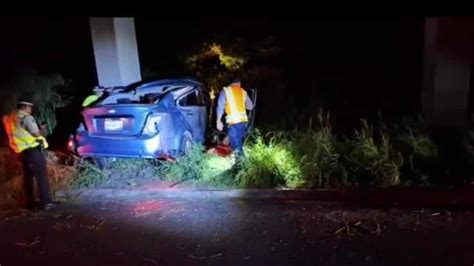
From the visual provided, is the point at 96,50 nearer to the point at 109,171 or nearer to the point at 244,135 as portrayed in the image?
the point at 109,171

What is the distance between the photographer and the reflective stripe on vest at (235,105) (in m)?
8.76

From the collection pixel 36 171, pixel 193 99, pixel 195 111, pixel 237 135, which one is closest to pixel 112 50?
pixel 193 99

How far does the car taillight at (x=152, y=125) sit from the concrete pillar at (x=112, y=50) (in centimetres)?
230

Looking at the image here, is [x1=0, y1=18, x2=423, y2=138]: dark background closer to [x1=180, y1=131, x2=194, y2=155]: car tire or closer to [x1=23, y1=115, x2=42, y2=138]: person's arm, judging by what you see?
[x1=180, y1=131, x2=194, y2=155]: car tire

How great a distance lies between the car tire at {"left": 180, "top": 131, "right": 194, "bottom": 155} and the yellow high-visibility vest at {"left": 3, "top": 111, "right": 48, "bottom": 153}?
2336 mm

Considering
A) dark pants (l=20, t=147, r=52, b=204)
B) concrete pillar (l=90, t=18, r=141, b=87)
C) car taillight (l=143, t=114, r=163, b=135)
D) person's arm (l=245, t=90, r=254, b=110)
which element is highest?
concrete pillar (l=90, t=18, r=141, b=87)

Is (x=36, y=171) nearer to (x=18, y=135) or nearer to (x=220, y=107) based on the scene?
(x=18, y=135)

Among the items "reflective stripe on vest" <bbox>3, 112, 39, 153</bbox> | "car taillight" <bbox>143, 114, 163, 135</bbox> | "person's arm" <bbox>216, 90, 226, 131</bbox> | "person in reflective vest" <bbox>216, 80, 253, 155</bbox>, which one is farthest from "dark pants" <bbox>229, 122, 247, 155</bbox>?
"reflective stripe on vest" <bbox>3, 112, 39, 153</bbox>

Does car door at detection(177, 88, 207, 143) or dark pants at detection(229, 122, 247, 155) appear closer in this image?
dark pants at detection(229, 122, 247, 155)

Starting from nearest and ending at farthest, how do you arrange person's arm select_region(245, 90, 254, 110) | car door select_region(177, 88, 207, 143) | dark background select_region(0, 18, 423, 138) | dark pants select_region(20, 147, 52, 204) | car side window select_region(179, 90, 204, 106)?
dark pants select_region(20, 147, 52, 204)
person's arm select_region(245, 90, 254, 110)
car door select_region(177, 88, 207, 143)
car side window select_region(179, 90, 204, 106)
dark background select_region(0, 18, 423, 138)

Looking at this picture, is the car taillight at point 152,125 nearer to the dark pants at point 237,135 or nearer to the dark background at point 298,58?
the dark pants at point 237,135

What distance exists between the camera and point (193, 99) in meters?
9.60

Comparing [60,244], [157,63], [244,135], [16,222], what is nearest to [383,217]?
[244,135]

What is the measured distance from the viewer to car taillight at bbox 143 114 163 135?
26.9 ft
